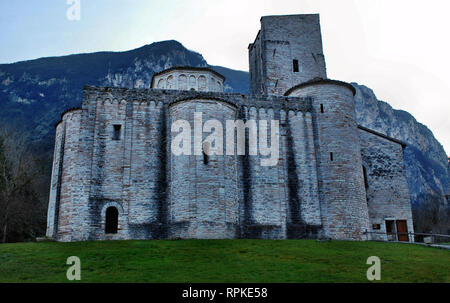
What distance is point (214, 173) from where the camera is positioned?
25.4 m

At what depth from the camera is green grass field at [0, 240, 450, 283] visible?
48.0 ft

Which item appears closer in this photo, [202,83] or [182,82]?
[182,82]

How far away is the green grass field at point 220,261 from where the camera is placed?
1463 cm

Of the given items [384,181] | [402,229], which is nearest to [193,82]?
[384,181]

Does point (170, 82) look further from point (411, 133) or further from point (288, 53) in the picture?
point (411, 133)

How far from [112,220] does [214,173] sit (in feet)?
20.8

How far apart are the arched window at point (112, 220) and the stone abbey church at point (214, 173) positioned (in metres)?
0.06

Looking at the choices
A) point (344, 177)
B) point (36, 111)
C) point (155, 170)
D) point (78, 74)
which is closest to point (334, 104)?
point (344, 177)

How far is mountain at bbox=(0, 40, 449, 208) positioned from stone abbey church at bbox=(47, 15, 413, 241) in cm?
5171

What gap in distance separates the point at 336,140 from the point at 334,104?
2568mm

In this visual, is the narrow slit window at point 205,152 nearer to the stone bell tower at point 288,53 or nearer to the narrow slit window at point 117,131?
the narrow slit window at point 117,131

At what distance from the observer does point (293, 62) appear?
37.3 meters

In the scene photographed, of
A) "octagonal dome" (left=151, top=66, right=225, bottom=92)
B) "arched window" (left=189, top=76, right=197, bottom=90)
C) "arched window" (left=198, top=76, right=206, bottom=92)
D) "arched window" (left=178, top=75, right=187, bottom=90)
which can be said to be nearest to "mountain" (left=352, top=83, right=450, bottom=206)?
"octagonal dome" (left=151, top=66, right=225, bottom=92)

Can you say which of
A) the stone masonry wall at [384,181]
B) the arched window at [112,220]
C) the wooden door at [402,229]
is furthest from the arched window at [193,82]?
the wooden door at [402,229]
